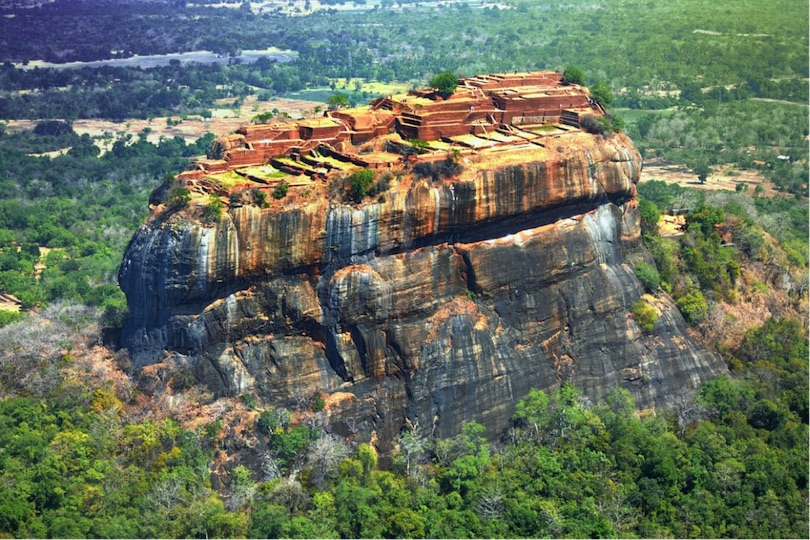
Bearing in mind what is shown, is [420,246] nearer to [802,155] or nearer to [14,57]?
[802,155]

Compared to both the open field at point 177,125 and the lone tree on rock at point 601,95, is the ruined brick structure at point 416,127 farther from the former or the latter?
the open field at point 177,125

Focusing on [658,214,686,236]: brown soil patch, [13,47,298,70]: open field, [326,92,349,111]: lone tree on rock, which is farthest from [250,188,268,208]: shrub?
[13,47,298,70]: open field

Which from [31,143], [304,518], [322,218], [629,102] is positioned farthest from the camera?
[629,102]

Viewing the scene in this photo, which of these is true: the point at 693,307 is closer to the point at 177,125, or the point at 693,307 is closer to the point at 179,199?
the point at 179,199

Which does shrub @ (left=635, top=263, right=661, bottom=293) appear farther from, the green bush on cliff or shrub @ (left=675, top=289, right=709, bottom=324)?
the green bush on cliff

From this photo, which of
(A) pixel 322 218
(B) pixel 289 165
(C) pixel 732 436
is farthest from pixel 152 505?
(C) pixel 732 436

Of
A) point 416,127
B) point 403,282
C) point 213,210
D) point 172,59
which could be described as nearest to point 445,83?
point 416,127
